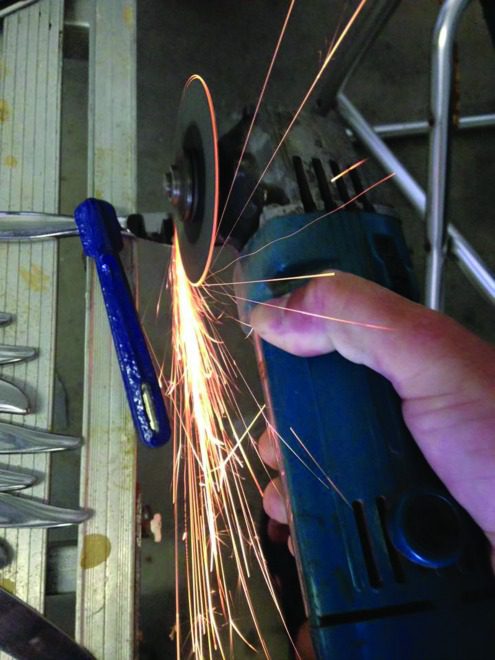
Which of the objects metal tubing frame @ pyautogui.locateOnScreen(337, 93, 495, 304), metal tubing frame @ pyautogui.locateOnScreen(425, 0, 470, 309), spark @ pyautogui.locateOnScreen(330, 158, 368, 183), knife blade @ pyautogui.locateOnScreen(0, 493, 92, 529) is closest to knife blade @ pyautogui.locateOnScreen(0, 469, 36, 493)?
knife blade @ pyautogui.locateOnScreen(0, 493, 92, 529)

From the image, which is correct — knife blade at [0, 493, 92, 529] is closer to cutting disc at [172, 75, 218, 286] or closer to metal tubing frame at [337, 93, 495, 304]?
cutting disc at [172, 75, 218, 286]

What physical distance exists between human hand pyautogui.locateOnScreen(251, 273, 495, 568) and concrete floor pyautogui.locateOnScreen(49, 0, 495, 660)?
55 centimetres

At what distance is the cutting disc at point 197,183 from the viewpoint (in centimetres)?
68

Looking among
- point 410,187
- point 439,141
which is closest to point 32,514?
point 439,141

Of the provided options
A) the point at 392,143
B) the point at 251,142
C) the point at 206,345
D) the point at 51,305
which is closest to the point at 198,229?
the point at 251,142

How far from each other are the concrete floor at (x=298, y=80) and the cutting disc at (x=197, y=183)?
0.41m

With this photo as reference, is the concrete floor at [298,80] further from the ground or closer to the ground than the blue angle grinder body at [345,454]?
further from the ground

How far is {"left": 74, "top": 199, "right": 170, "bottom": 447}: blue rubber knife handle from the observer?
2.37 ft

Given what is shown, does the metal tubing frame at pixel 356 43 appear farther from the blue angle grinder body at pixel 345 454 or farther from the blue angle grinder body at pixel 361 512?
the blue angle grinder body at pixel 361 512

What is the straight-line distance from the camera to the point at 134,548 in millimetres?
739

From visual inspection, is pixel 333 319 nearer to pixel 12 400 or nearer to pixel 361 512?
pixel 361 512

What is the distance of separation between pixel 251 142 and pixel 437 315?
31 cm

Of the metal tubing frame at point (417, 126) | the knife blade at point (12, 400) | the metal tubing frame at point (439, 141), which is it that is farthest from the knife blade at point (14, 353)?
the metal tubing frame at point (417, 126)

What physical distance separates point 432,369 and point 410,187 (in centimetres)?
66
